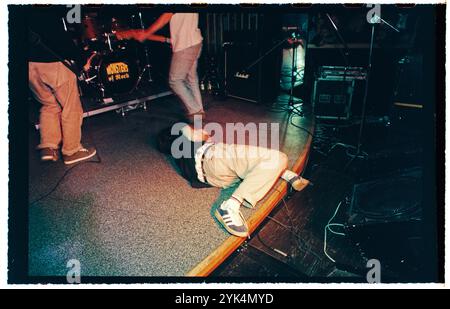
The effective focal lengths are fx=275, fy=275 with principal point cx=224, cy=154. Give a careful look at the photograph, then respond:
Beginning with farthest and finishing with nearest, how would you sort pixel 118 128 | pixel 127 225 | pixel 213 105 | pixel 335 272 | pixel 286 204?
pixel 213 105 < pixel 118 128 < pixel 286 204 < pixel 127 225 < pixel 335 272

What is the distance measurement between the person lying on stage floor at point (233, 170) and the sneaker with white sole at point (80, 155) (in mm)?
1160

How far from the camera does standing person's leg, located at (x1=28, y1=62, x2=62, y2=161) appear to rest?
7.81ft

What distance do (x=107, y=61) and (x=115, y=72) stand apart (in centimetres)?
18

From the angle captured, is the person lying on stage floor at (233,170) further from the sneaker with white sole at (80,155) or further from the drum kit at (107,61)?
the drum kit at (107,61)

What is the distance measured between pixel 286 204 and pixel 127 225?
129 centimetres

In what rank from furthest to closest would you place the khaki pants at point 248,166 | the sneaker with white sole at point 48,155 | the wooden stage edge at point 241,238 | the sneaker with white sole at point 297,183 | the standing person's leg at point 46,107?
the sneaker with white sole at point 48,155, the standing person's leg at point 46,107, the sneaker with white sole at point 297,183, the khaki pants at point 248,166, the wooden stage edge at point 241,238

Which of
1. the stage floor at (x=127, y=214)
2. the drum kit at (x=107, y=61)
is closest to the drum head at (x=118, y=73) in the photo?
the drum kit at (x=107, y=61)

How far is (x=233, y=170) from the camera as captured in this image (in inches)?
81.8

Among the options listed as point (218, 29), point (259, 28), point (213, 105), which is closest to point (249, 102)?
point (213, 105)

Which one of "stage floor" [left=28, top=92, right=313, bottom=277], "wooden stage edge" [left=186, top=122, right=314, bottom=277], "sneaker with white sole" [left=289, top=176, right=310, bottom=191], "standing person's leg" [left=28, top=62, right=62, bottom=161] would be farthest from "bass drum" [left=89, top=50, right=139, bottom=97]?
"sneaker with white sole" [left=289, top=176, right=310, bottom=191]

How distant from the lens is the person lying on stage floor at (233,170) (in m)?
1.90

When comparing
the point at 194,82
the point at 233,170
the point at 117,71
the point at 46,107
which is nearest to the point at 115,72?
the point at 117,71

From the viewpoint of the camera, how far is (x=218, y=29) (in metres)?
4.60
